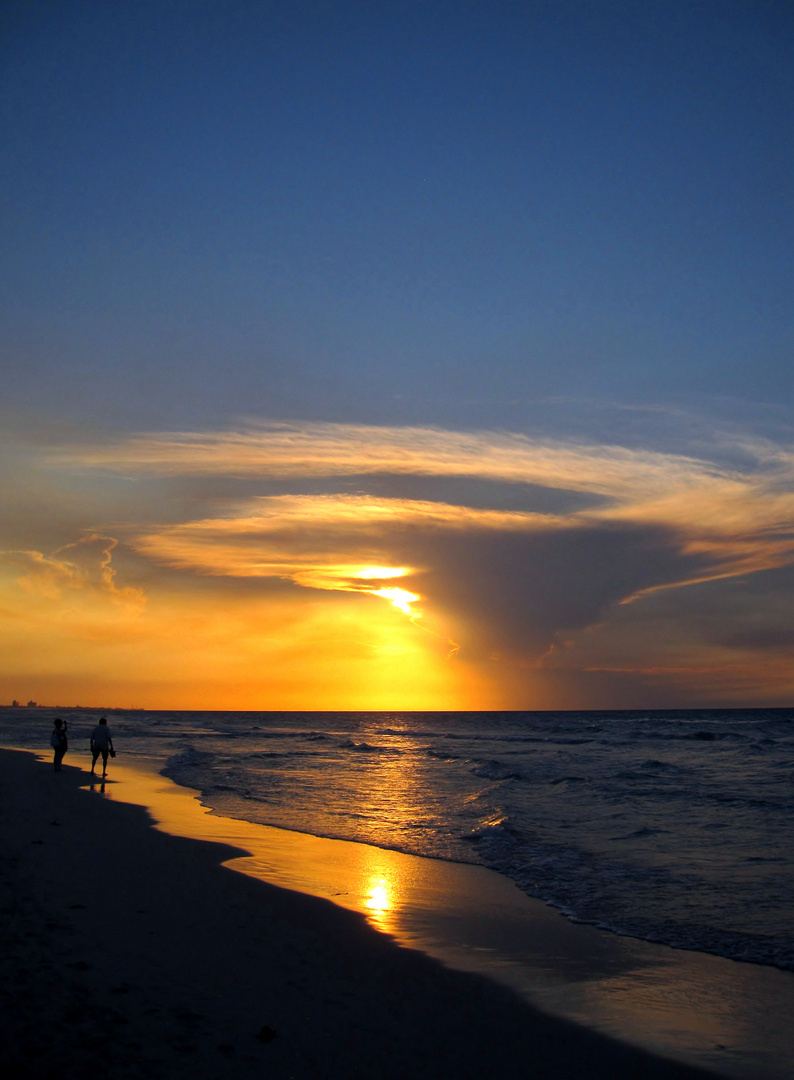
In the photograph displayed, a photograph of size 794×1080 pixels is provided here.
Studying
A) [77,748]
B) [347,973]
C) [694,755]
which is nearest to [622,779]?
[694,755]

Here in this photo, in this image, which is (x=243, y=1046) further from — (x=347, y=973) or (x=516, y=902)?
Result: (x=516, y=902)

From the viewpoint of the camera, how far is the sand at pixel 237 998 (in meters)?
4.96

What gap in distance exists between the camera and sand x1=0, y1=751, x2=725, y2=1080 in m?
4.96

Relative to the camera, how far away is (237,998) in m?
6.05

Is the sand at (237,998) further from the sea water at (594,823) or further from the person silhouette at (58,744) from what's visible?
the person silhouette at (58,744)

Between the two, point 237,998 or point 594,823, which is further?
point 594,823

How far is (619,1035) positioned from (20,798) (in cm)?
1536

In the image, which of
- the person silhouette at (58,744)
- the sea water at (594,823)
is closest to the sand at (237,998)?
the sea water at (594,823)

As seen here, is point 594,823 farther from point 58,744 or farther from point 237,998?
point 58,744

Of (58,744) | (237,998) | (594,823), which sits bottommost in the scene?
(594,823)

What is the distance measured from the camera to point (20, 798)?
1698cm

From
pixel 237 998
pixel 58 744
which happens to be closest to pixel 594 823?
pixel 237 998

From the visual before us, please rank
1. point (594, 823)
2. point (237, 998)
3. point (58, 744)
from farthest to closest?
point (58, 744)
point (594, 823)
point (237, 998)

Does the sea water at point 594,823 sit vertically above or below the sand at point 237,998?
below
